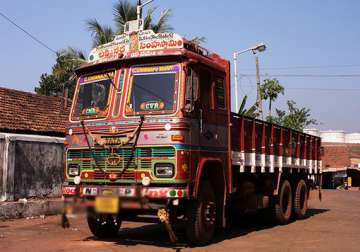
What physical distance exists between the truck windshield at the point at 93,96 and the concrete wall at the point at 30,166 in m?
5.78

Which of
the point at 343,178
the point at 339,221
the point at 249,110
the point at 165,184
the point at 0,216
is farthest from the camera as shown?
the point at 343,178

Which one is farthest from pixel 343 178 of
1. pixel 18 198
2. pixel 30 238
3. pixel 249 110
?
pixel 30 238

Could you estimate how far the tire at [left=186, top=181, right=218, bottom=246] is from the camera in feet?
28.5

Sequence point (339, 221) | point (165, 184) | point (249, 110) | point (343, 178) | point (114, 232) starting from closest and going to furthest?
point (165, 184) → point (114, 232) → point (339, 221) → point (249, 110) → point (343, 178)

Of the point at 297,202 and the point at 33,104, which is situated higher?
the point at 33,104

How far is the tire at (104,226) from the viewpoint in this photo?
32.1ft

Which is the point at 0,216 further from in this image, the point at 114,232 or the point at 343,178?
the point at 343,178

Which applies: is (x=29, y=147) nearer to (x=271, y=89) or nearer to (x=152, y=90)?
(x=152, y=90)

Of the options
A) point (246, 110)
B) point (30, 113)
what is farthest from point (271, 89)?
point (30, 113)

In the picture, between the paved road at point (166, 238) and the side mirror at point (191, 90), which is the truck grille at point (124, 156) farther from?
the paved road at point (166, 238)

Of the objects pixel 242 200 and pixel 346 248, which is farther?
pixel 242 200

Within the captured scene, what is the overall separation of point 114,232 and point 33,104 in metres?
10.3

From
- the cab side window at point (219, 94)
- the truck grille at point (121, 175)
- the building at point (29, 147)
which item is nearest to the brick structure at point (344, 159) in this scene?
the building at point (29, 147)

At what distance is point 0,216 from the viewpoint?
13.2m
